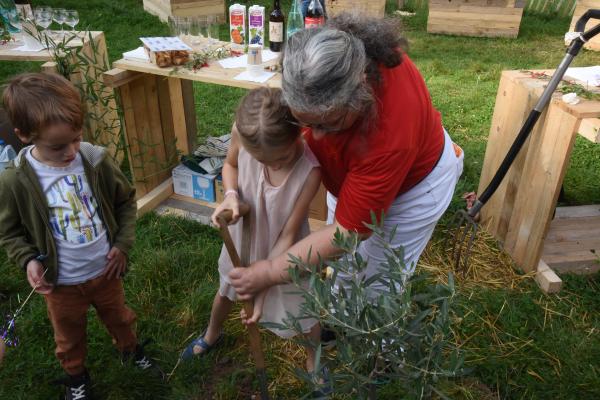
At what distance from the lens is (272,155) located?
5.73 feet

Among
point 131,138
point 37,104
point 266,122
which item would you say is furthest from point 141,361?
point 131,138

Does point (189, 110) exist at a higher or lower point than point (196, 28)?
lower

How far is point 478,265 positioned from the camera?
11.4 feet

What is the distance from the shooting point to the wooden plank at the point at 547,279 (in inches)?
125

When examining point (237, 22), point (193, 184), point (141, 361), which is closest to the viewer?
point (141, 361)

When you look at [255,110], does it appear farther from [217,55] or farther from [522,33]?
[522,33]

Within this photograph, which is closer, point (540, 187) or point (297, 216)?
point (297, 216)

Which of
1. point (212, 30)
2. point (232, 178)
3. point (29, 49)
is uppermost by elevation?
point (212, 30)

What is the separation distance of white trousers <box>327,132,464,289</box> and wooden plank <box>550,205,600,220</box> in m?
2.11

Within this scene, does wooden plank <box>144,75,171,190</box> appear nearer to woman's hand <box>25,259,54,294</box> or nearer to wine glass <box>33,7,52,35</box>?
wine glass <box>33,7,52,35</box>

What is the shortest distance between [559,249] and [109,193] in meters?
3.02

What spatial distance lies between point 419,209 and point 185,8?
7213 mm

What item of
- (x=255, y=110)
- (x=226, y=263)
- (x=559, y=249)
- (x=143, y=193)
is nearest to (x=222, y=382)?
(x=226, y=263)

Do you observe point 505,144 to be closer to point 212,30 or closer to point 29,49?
point 212,30
